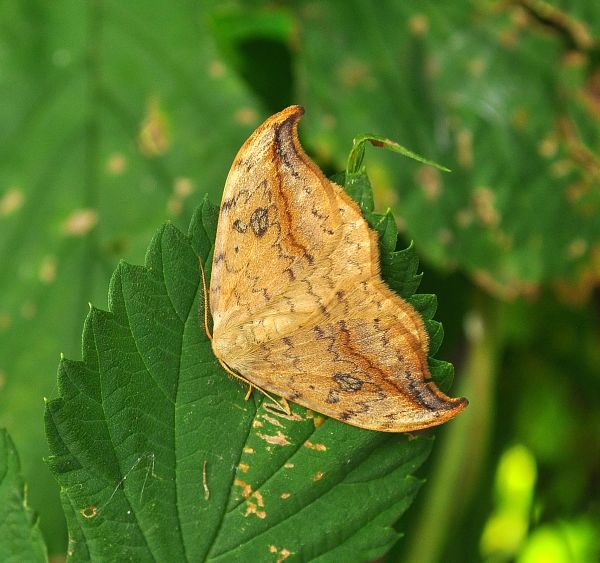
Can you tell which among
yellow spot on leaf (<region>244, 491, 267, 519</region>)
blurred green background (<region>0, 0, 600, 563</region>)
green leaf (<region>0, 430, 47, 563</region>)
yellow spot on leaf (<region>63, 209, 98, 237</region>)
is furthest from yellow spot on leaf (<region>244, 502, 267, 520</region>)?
yellow spot on leaf (<region>63, 209, 98, 237</region>)

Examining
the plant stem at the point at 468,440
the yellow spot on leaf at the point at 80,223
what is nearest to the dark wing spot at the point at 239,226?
the yellow spot on leaf at the point at 80,223

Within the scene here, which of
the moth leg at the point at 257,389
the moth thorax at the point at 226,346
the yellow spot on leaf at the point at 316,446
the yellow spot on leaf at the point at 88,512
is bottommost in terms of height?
the yellow spot on leaf at the point at 316,446

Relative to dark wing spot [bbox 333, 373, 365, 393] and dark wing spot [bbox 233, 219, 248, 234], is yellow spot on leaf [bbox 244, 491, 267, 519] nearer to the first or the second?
dark wing spot [bbox 333, 373, 365, 393]

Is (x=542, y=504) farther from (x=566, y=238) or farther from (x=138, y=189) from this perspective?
(x=138, y=189)

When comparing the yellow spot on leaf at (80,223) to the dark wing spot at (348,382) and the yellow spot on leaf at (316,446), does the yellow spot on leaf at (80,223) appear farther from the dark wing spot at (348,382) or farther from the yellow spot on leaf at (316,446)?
the yellow spot on leaf at (316,446)

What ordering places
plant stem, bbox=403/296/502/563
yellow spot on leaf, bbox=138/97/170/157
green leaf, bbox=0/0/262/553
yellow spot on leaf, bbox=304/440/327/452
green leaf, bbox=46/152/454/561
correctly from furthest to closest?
plant stem, bbox=403/296/502/563, yellow spot on leaf, bbox=138/97/170/157, green leaf, bbox=0/0/262/553, yellow spot on leaf, bbox=304/440/327/452, green leaf, bbox=46/152/454/561

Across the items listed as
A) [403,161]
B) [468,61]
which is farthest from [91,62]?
[468,61]

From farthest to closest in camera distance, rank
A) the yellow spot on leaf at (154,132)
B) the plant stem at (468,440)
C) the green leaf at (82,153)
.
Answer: the plant stem at (468,440) → the yellow spot on leaf at (154,132) → the green leaf at (82,153)

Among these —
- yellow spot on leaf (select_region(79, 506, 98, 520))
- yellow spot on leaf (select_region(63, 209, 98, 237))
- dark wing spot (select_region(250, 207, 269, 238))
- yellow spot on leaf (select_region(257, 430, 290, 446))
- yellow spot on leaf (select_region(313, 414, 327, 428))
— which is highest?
yellow spot on leaf (select_region(63, 209, 98, 237))
